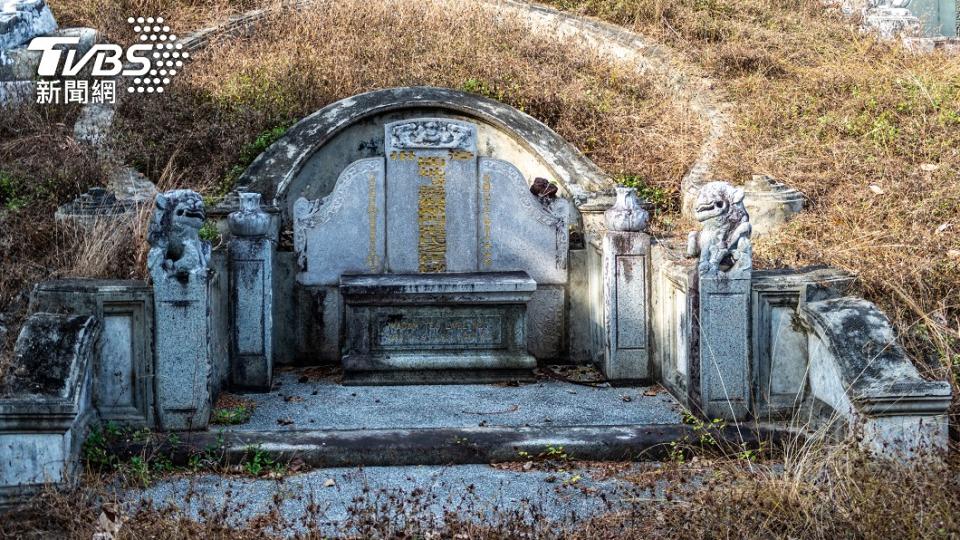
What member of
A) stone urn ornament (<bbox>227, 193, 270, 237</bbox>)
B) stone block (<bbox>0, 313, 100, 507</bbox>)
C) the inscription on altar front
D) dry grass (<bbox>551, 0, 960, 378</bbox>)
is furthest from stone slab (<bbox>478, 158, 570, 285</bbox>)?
stone block (<bbox>0, 313, 100, 507</bbox>)

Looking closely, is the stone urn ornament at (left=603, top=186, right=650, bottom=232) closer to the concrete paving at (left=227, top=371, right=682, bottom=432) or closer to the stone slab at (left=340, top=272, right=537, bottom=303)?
the stone slab at (left=340, top=272, right=537, bottom=303)

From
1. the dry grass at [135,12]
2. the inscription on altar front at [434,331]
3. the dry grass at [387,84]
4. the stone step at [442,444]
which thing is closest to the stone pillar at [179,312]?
the stone step at [442,444]

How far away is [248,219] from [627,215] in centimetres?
285

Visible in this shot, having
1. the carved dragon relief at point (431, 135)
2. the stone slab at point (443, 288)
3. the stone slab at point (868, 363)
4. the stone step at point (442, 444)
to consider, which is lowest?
the stone step at point (442, 444)

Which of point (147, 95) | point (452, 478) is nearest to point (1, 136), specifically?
point (147, 95)

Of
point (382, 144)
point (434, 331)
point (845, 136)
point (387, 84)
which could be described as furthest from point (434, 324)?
point (845, 136)

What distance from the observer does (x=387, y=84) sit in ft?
37.4

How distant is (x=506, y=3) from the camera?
46.2 feet

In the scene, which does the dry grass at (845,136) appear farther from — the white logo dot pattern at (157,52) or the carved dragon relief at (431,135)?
the white logo dot pattern at (157,52)

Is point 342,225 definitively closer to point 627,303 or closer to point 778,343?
point 627,303

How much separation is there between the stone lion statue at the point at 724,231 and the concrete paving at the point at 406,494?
143 centimetres

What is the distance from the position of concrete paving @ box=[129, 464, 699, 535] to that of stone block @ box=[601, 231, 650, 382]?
1.99 m

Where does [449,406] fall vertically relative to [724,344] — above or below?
below

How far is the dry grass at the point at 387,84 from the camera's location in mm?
10562
